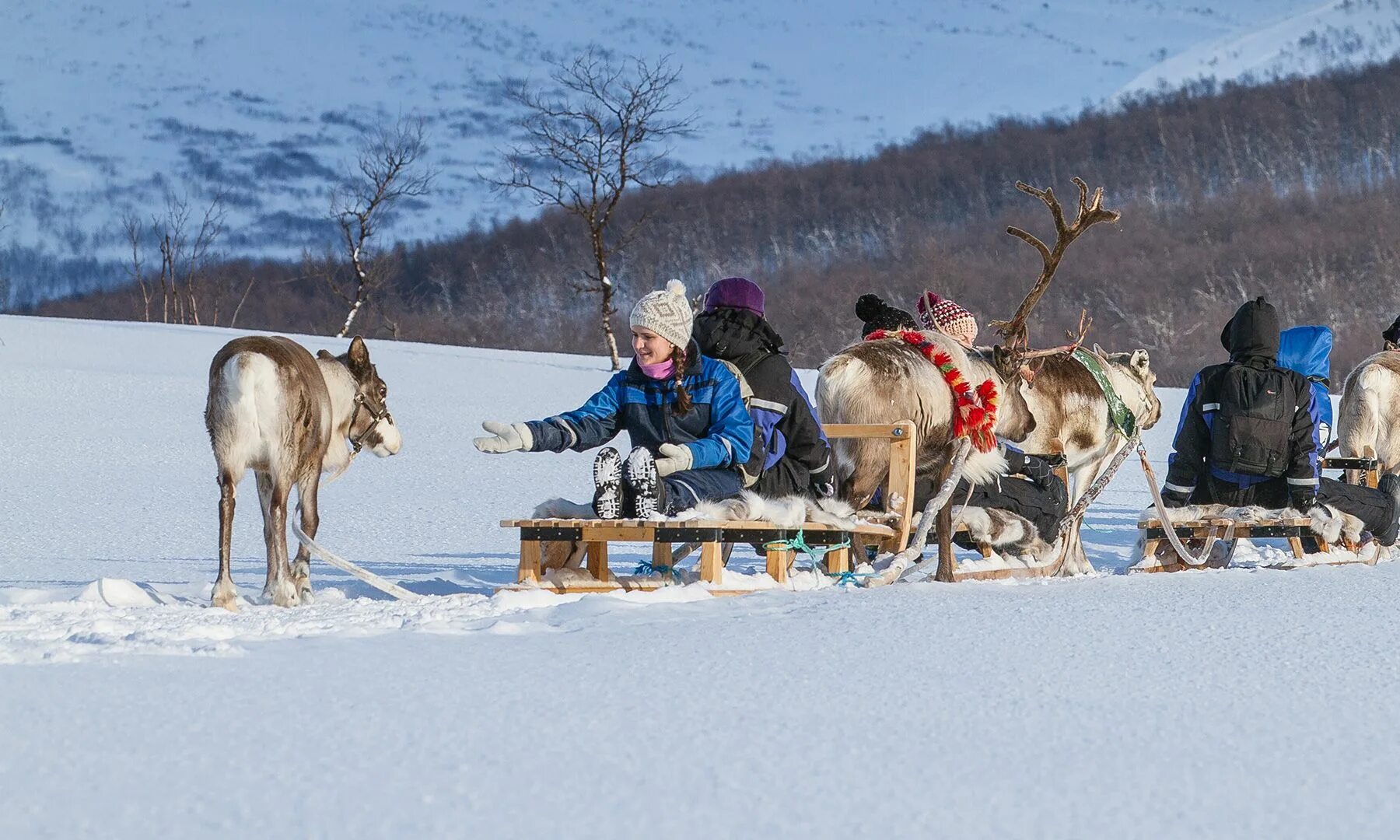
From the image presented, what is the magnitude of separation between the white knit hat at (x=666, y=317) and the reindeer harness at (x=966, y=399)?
1121 mm

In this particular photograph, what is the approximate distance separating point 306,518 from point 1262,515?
→ 486 centimetres

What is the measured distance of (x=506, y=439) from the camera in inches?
237

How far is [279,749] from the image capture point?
3.17 metres

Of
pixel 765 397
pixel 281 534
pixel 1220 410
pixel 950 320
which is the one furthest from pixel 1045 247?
pixel 281 534

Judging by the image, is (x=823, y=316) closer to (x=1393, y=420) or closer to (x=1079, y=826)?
(x=1393, y=420)

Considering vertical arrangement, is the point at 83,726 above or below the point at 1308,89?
below

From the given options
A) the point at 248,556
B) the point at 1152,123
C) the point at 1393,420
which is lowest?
the point at 248,556

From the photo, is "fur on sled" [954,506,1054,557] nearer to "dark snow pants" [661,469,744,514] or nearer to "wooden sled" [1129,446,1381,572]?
"wooden sled" [1129,446,1381,572]

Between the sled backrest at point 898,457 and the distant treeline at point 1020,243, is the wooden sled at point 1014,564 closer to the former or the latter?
the sled backrest at point 898,457

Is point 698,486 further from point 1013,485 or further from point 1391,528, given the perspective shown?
point 1391,528

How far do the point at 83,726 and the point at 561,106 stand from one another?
34050mm

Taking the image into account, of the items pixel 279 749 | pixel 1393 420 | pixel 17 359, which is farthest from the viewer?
pixel 17 359

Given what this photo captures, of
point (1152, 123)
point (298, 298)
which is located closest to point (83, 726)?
point (298, 298)

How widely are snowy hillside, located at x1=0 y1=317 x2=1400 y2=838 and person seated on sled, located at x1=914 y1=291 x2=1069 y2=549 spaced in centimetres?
141
